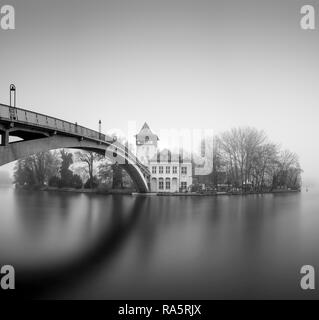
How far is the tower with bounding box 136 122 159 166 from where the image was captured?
50.0 meters

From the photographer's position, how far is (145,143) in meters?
51.0

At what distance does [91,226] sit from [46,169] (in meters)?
48.0

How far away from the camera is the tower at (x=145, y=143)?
1967 inches

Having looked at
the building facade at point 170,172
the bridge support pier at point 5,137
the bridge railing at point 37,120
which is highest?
the bridge railing at point 37,120

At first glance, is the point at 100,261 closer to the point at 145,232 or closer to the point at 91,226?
the point at 145,232

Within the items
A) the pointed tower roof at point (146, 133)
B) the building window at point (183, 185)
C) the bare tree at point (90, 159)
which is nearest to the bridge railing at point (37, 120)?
the building window at point (183, 185)

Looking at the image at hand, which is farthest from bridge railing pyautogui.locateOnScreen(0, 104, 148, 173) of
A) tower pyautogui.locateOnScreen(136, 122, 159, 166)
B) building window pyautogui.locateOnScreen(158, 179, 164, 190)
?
tower pyautogui.locateOnScreen(136, 122, 159, 166)

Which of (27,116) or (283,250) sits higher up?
(27,116)

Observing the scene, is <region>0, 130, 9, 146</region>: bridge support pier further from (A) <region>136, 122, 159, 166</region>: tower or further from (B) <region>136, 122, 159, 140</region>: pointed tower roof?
(B) <region>136, 122, 159, 140</region>: pointed tower roof

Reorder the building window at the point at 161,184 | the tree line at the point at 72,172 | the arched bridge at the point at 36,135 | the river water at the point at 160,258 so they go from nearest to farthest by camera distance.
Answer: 1. the river water at the point at 160,258
2. the arched bridge at the point at 36,135
3. the building window at the point at 161,184
4. the tree line at the point at 72,172

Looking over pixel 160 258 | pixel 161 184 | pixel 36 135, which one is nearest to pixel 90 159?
pixel 161 184

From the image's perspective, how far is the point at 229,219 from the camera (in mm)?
17312

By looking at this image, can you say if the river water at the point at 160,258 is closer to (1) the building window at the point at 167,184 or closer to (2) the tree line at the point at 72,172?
(1) the building window at the point at 167,184
